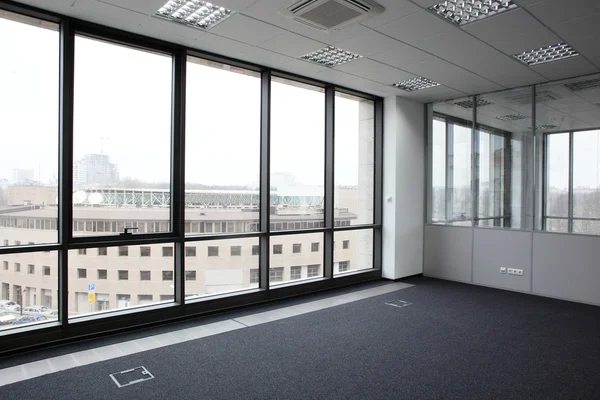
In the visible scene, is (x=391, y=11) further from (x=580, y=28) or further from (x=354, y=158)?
(x=354, y=158)

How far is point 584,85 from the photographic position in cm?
498

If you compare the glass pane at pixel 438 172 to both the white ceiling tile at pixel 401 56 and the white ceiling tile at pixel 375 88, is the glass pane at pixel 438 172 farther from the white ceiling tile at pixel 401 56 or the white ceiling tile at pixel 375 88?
the white ceiling tile at pixel 401 56

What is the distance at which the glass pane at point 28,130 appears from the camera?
3.23m

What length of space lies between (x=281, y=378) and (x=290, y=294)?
2.20 metres

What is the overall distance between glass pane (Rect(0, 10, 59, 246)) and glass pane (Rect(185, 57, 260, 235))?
1201 mm

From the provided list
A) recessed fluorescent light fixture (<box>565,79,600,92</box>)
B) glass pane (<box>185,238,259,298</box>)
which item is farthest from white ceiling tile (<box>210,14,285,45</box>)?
recessed fluorescent light fixture (<box>565,79,600,92</box>)

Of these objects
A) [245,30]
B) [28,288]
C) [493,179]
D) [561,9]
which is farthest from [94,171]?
[493,179]

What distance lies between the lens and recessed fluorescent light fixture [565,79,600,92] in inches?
193

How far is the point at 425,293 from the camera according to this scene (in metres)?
5.40

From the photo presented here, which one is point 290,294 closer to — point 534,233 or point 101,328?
point 101,328

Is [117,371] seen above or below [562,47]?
below

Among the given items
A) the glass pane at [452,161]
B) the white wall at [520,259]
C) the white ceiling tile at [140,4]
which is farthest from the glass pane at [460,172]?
the white ceiling tile at [140,4]

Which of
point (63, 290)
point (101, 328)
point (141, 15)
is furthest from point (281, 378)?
point (141, 15)

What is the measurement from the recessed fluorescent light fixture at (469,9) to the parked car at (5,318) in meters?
4.06
